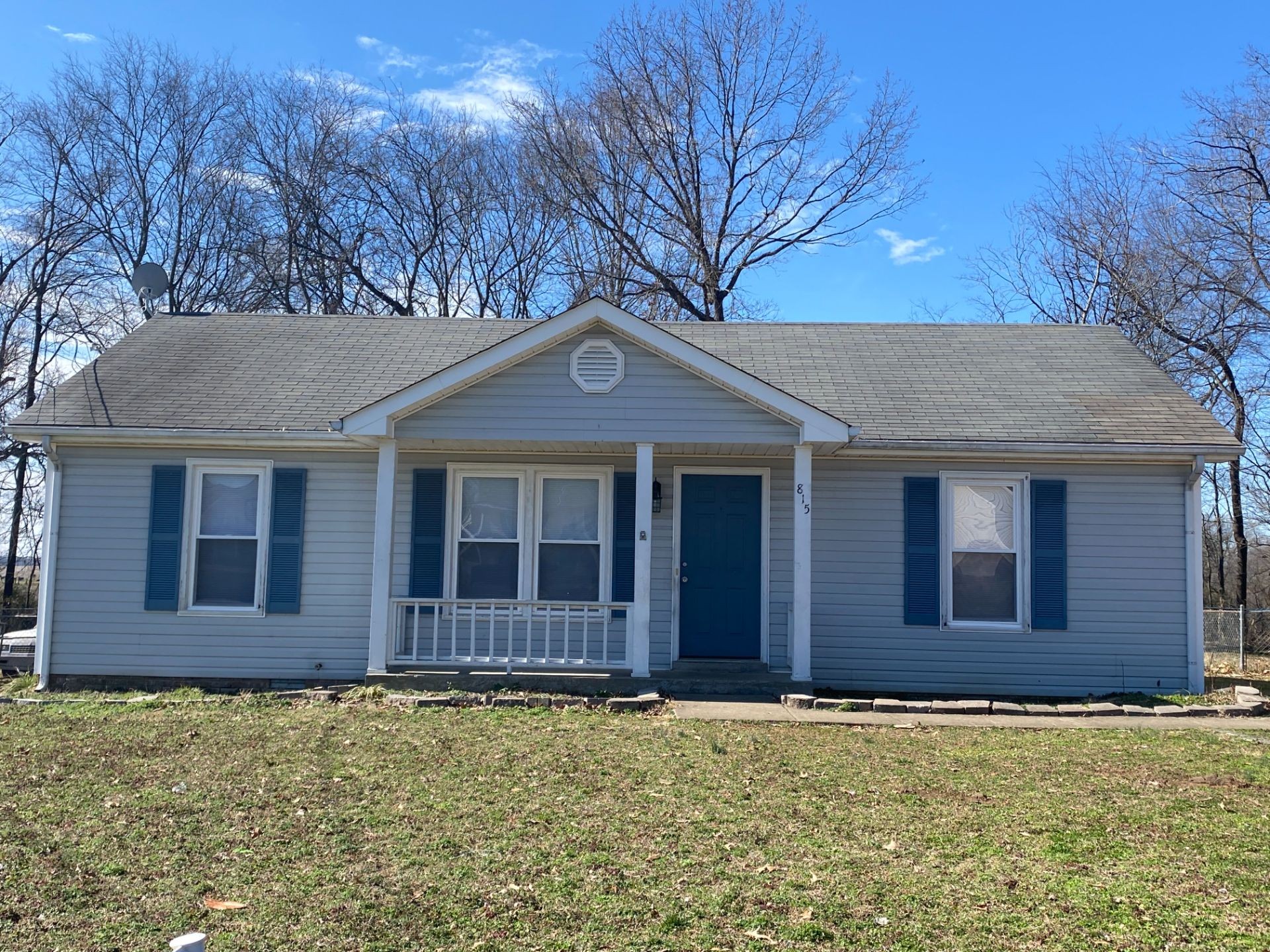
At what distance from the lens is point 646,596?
32.9 ft

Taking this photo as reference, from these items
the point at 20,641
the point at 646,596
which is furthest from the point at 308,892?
the point at 20,641

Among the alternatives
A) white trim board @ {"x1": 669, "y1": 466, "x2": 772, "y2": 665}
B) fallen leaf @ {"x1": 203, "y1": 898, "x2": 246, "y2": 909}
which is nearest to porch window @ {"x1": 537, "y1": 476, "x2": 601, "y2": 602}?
white trim board @ {"x1": 669, "y1": 466, "x2": 772, "y2": 665}

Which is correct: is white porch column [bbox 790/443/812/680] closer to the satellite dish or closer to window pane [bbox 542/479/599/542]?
window pane [bbox 542/479/599/542]

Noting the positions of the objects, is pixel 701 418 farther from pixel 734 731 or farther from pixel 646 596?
pixel 734 731

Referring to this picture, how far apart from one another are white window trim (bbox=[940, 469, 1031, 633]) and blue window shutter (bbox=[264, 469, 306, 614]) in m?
6.89

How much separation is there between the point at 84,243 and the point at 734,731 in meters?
23.1

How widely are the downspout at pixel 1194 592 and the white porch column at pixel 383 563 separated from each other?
8.31 metres

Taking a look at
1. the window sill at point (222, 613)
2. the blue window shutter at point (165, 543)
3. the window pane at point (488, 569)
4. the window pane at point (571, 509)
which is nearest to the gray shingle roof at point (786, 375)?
the blue window shutter at point (165, 543)

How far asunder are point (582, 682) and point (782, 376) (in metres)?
4.64

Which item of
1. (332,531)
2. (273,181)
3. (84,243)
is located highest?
(273,181)

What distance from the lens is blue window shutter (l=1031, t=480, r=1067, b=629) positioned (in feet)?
35.5

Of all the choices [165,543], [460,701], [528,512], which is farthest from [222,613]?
[528,512]

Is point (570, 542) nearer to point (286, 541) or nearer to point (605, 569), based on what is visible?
point (605, 569)

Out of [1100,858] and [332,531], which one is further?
[332,531]
